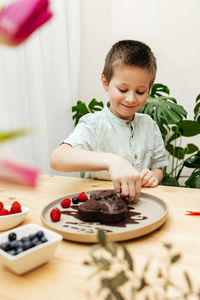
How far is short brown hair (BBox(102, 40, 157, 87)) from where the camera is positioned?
1.53 metres

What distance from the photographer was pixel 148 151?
5.99ft

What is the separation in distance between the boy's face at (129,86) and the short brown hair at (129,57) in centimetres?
3

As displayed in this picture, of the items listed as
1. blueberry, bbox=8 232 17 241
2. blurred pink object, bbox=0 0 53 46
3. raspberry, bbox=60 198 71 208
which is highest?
blurred pink object, bbox=0 0 53 46

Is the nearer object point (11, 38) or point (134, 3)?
point (11, 38)

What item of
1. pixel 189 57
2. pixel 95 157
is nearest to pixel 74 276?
pixel 95 157

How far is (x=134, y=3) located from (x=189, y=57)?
693mm

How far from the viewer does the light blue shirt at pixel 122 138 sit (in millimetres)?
1650

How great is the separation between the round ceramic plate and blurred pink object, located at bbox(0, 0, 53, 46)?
62cm

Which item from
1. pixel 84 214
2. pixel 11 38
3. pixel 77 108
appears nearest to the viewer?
pixel 11 38

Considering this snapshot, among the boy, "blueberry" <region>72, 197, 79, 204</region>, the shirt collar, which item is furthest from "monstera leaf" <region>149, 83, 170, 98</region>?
"blueberry" <region>72, 197, 79, 204</region>

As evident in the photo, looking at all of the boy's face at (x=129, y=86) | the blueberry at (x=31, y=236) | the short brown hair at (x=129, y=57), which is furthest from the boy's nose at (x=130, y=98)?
the blueberry at (x=31, y=236)

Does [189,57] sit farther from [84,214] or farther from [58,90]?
[84,214]

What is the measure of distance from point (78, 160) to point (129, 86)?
1.53ft

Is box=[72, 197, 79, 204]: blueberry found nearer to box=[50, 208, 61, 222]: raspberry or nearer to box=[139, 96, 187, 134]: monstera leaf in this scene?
box=[50, 208, 61, 222]: raspberry
